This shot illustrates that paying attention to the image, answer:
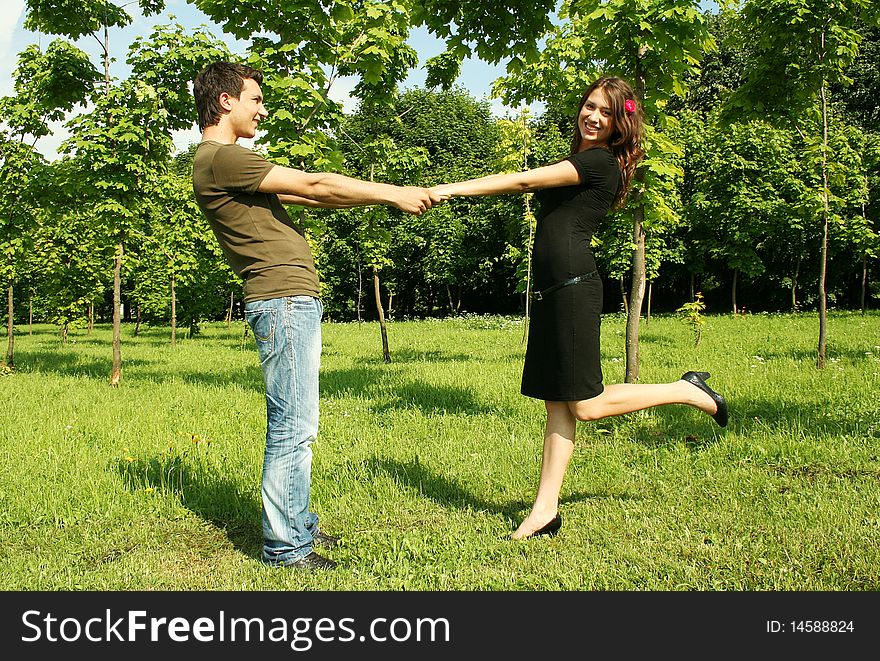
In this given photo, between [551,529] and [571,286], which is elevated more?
[571,286]

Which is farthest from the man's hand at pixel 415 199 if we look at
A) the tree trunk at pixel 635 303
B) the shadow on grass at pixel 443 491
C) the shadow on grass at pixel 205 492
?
the tree trunk at pixel 635 303

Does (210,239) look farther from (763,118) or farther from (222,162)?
(222,162)

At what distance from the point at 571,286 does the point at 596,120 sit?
35.1 inches

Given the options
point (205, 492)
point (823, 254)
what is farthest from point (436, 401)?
point (823, 254)

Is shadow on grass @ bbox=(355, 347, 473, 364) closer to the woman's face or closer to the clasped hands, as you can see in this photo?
the woman's face

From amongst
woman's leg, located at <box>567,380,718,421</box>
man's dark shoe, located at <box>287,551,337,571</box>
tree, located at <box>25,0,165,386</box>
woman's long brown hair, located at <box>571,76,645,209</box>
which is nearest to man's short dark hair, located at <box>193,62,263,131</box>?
woman's long brown hair, located at <box>571,76,645,209</box>

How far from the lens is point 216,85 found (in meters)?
3.30

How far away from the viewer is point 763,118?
9711 millimetres

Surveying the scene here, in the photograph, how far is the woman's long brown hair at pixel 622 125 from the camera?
141 inches

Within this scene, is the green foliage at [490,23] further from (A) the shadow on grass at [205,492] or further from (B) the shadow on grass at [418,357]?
(B) the shadow on grass at [418,357]

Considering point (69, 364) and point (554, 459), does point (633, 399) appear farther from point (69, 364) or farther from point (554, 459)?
point (69, 364)

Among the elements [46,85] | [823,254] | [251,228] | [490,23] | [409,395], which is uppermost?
[46,85]

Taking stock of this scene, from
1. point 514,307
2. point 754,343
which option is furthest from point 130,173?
point 514,307

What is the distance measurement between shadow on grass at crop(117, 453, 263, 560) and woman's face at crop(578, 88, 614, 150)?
9.37 feet
